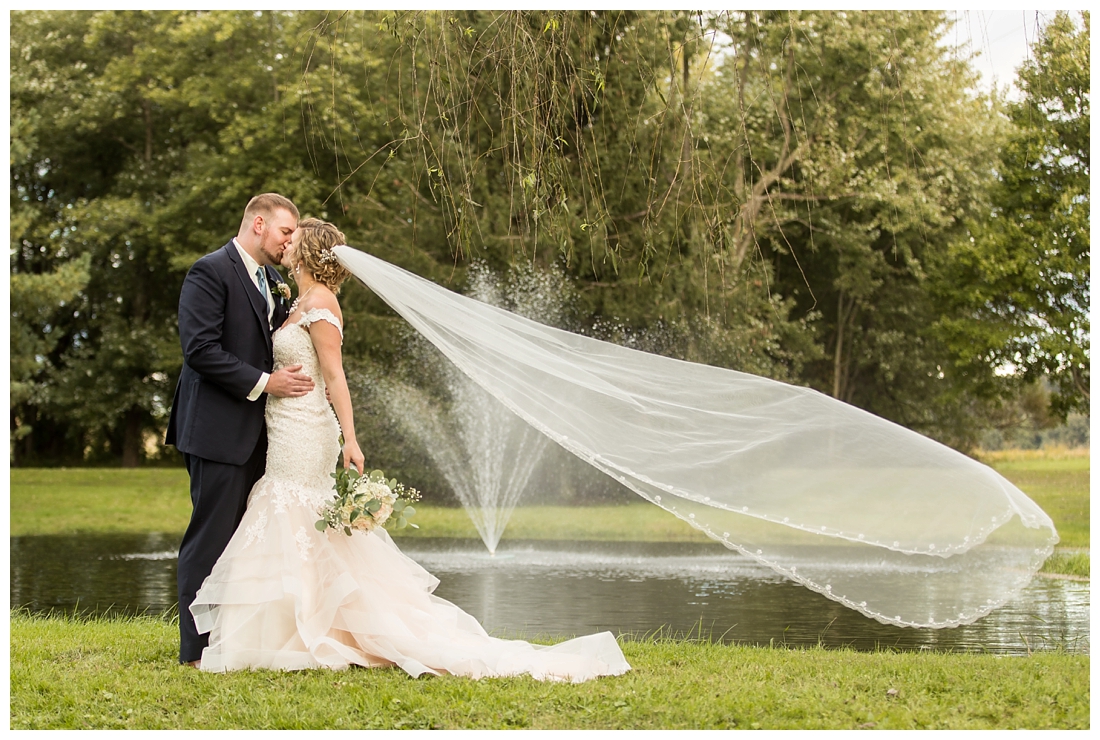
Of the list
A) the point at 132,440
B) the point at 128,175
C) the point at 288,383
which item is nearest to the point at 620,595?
the point at 288,383

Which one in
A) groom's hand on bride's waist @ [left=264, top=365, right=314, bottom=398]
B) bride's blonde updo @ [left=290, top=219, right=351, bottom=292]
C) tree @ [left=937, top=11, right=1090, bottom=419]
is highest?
tree @ [left=937, top=11, right=1090, bottom=419]

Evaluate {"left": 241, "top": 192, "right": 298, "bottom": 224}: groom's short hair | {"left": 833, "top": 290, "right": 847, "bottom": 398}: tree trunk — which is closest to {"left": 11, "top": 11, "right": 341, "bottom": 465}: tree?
{"left": 833, "top": 290, "right": 847, "bottom": 398}: tree trunk

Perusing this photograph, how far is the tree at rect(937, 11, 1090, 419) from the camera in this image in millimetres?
17672

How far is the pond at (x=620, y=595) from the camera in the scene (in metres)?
6.56

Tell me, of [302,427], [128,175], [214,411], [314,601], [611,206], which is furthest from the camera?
[128,175]

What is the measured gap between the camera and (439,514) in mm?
15805

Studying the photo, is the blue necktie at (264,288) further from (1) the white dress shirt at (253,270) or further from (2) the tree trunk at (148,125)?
(2) the tree trunk at (148,125)

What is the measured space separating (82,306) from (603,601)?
22048mm

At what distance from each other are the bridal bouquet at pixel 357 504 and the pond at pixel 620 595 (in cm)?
185

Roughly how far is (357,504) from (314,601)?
0.46 meters

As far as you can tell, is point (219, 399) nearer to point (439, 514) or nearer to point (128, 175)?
point (439, 514)

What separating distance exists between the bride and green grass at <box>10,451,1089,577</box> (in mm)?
7431

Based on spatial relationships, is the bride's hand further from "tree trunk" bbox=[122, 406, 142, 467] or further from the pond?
"tree trunk" bbox=[122, 406, 142, 467]

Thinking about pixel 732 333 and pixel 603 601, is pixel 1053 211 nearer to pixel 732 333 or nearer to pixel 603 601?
pixel 732 333
